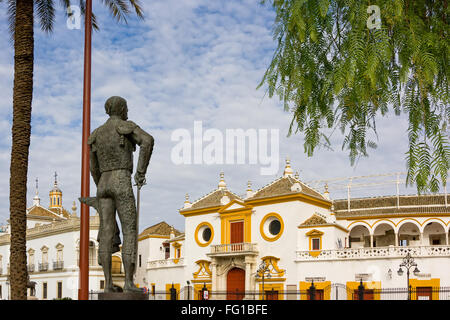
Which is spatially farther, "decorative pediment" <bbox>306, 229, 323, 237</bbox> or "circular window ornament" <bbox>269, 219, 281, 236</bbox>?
Result: "circular window ornament" <bbox>269, 219, 281, 236</bbox>

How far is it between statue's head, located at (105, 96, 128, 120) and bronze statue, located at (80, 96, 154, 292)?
0.03 meters

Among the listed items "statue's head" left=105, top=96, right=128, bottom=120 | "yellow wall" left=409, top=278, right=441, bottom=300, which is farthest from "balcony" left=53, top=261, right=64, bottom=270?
"statue's head" left=105, top=96, right=128, bottom=120

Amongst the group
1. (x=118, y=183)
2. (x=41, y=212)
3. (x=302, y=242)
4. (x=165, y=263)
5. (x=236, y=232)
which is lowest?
(x=165, y=263)

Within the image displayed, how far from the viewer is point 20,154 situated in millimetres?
12086

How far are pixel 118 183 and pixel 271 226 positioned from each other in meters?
27.4

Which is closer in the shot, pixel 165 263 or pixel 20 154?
pixel 20 154

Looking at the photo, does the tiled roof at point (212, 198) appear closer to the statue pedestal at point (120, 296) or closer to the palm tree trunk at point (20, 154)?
the palm tree trunk at point (20, 154)

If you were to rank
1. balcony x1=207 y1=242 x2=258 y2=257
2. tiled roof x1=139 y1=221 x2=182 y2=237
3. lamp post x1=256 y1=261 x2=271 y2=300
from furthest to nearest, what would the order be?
1. tiled roof x1=139 y1=221 x2=182 y2=237
2. balcony x1=207 y1=242 x2=258 y2=257
3. lamp post x1=256 y1=261 x2=271 y2=300

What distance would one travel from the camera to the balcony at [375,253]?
27.2 m

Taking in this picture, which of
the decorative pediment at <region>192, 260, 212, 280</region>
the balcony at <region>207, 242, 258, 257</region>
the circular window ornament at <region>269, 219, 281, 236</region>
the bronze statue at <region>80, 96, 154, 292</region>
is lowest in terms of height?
the decorative pediment at <region>192, 260, 212, 280</region>

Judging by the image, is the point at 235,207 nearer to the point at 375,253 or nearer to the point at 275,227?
the point at 275,227

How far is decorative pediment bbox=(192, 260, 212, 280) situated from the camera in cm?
3469

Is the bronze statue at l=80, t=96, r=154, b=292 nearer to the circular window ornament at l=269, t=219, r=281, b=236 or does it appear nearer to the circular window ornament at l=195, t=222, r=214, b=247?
the circular window ornament at l=269, t=219, r=281, b=236

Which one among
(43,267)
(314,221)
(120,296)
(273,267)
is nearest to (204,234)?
(273,267)
